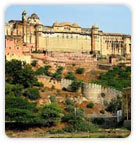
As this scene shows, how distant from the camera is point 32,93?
12.3 meters

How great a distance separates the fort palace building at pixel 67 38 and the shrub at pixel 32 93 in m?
6.09

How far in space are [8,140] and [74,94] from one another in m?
7.33

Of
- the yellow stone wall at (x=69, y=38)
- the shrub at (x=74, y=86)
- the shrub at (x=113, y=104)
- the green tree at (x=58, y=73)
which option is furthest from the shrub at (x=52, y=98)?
the yellow stone wall at (x=69, y=38)

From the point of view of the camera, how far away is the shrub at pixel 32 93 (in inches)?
476

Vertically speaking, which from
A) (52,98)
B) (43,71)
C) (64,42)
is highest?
(64,42)

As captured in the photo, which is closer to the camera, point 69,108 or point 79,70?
point 69,108

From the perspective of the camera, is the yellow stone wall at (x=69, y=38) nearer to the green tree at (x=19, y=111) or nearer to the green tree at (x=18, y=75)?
the green tree at (x=18, y=75)

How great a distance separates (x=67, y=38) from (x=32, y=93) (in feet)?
29.5

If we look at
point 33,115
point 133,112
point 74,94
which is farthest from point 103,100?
point 133,112

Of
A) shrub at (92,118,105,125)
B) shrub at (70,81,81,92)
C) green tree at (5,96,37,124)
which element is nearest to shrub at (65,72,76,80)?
shrub at (70,81,81,92)

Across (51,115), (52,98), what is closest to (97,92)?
(52,98)

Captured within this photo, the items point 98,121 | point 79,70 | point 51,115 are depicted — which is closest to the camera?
point 51,115

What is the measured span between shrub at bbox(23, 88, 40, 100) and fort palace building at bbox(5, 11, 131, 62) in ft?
20.0

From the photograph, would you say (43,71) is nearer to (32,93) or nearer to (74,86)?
(74,86)
